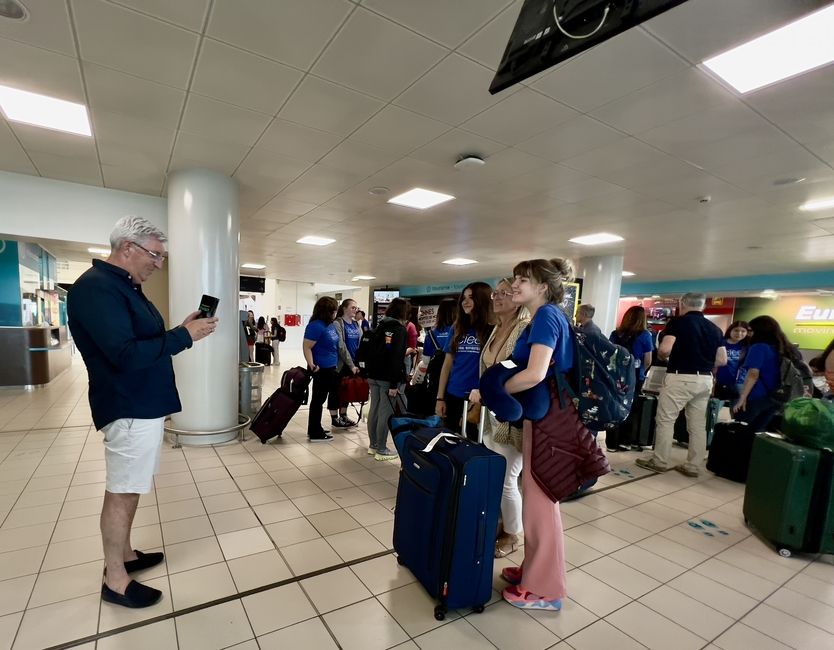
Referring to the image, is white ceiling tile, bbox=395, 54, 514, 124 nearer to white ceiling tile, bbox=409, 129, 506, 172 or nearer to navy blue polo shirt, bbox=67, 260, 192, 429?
white ceiling tile, bbox=409, 129, 506, 172

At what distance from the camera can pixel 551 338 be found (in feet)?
5.59

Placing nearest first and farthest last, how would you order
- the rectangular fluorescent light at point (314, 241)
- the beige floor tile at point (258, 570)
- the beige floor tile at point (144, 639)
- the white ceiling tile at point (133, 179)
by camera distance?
the beige floor tile at point (144, 639)
the beige floor tile at point (258, 570)
the white ceiling tile at point (133, 179)
the rectangular fluorescent light at point (314, 241)

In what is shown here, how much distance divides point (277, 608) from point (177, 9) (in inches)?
114

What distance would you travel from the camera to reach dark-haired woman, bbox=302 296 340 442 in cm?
434

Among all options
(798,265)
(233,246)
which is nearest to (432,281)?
(798,265)

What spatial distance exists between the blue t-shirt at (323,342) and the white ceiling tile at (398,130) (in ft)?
6.40

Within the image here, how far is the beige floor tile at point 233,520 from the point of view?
8.22ft

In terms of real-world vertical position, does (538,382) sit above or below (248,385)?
above

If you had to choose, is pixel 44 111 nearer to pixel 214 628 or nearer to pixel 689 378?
pixel 214 628

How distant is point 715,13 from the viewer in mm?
1838

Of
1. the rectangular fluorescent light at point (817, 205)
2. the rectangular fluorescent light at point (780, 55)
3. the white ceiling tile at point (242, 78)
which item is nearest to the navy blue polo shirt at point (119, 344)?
the white ceiling tile at point (242, 78)

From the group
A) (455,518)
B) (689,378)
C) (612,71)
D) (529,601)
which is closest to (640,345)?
(689,378)

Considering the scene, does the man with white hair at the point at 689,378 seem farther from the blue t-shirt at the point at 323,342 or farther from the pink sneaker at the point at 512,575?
the blue t-shirt at the point at 323,342

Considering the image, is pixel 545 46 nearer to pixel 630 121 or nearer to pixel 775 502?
pixel 630 121
